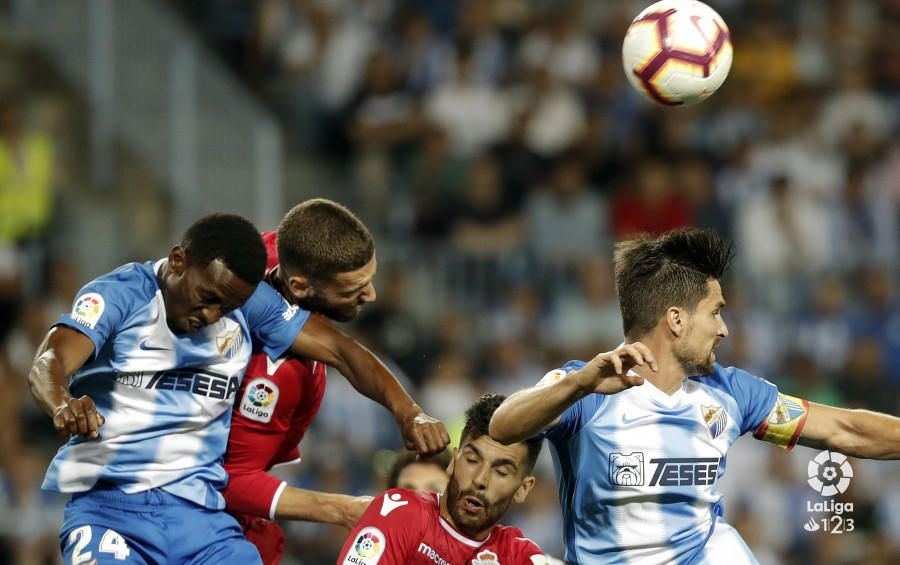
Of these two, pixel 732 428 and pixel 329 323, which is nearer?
pixel 732 428

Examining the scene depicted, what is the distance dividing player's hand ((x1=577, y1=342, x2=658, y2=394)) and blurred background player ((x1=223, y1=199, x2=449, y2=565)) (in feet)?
4.00

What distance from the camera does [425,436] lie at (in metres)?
5.49

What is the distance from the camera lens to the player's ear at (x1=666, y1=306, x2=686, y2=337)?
5246 millimetres

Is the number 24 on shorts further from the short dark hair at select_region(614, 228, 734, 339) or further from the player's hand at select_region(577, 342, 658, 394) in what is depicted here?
the short dark hair at select_region(614, 228, 734, 339)

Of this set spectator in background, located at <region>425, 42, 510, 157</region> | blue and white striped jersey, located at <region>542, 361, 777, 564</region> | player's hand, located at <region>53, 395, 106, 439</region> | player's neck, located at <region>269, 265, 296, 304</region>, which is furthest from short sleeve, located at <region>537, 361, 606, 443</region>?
spectator in background, located at <region>425, 42, 510, 157</region>

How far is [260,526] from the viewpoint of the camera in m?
6.16

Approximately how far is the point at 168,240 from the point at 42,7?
9.81 feet

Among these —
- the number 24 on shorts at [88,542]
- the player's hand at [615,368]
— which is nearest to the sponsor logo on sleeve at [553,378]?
the player's hand at [615,368]

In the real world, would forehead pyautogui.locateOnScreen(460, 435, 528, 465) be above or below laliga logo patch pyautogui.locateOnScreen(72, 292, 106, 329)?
below

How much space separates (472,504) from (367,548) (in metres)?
0.45

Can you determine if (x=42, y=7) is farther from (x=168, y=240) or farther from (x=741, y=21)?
(x=741, y=21)

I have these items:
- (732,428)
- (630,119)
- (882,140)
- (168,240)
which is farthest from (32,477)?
(882,140)

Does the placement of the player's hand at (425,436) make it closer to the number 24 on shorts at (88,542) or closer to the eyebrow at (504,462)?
the eyebrow at (504,462)

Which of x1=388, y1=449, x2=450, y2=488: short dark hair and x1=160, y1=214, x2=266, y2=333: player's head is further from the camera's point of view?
x1=388, y1=449, x2=450, y2=488: short dark hair
